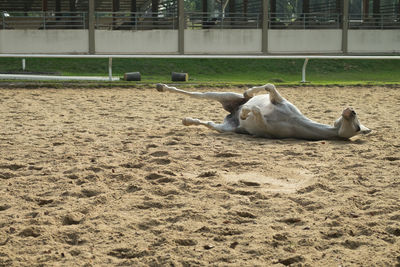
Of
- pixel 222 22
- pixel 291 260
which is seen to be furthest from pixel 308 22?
pixel 291 260

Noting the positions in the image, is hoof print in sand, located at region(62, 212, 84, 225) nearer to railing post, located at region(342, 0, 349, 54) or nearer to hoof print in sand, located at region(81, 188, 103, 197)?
hoof print in sand, located at region(81, 188, 103, 197)

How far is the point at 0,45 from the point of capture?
878 inches

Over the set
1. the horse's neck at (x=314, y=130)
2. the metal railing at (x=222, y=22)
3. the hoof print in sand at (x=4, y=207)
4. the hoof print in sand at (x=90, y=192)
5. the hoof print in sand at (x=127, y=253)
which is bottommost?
the hoof print in sand at (x=127, y=253)

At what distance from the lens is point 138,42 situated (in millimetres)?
23109

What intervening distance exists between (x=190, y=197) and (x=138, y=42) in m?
19.3

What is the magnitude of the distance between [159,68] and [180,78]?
16.9 feet

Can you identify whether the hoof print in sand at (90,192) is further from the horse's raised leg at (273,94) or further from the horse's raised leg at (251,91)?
the horse's raised leg at (251,91)

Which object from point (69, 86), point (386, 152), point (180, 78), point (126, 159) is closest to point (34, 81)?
point (69, 86)

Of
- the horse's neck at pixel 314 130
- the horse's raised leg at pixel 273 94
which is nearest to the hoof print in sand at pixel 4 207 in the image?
the horse's raised leg at pixel 273 94

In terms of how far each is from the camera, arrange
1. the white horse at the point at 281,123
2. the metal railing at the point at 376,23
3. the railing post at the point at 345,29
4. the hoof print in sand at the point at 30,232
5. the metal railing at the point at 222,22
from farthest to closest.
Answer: the metal railing at the point at 376,23, the railing post at the point at 345,29, the metal railing at the point at 222,22, the white horse at the point at 281,123, the hoof print in sand at the point at 30,232

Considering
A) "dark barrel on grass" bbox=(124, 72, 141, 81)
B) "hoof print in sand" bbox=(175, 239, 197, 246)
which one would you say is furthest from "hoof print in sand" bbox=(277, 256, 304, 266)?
"dark barrel on grass" bbox=(124, 72, 141, 81)

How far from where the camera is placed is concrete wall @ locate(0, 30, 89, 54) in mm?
22312

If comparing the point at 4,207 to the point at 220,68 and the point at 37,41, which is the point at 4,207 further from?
the point at 37,41

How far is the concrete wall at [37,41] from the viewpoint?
73.2 feet
